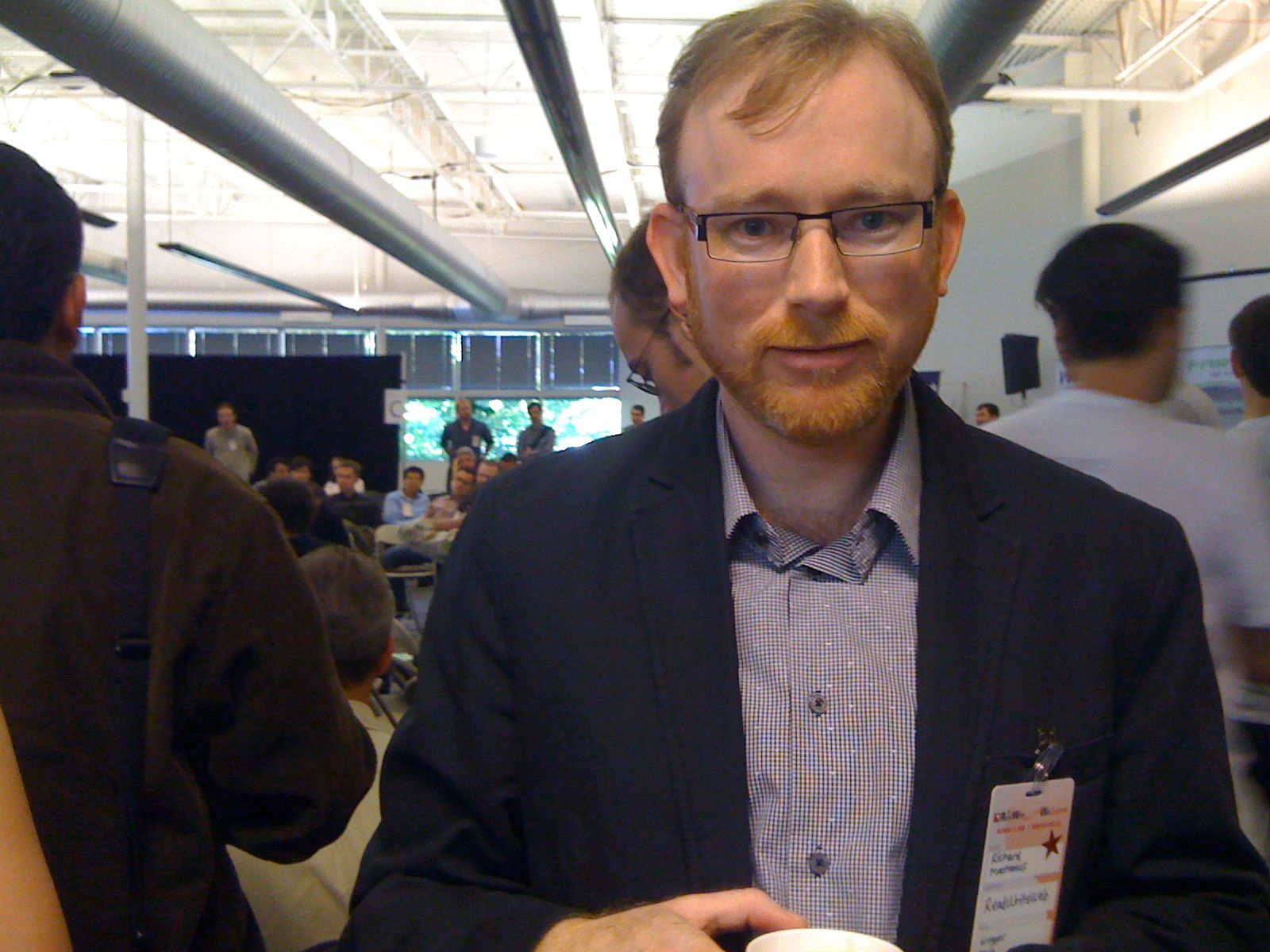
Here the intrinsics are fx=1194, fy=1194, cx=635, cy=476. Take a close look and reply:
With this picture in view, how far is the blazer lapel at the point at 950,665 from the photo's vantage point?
0.96 meters

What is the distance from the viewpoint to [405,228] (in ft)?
34.9

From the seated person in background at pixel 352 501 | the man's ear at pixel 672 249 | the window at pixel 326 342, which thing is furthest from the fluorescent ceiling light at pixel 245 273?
the man's ear at pixel 672 249

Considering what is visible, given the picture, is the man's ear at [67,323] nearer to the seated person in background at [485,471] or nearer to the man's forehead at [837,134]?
the man's forehead at [837,134]

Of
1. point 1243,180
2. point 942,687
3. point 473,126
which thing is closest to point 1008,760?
point 942,687

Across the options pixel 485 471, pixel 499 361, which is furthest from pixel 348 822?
pixel 499 361

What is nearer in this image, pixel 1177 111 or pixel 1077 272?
pixel 1077 272

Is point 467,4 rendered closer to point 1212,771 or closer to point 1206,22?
point 1206,22

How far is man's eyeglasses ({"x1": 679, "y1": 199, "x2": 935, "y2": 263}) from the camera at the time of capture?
1.04 meters

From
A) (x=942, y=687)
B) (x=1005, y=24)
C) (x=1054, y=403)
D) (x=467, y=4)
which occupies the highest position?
(x=467, y=4)

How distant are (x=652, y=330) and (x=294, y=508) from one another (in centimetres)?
260

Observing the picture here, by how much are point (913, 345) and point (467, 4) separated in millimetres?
8656

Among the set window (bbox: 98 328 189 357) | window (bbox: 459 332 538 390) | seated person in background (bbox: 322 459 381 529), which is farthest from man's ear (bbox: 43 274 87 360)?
window (bbox: 98 328 189 357)

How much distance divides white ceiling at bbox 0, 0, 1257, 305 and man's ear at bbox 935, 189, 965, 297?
4.12 metres

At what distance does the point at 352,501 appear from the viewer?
11.1m
